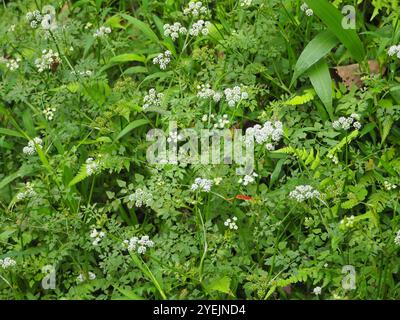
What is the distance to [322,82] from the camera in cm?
406

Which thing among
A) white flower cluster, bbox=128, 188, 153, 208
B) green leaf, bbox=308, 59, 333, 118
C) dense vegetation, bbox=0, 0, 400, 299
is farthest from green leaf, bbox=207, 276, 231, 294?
green leaf, bbox=308, 59, 333, 118

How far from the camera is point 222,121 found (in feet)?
12.4

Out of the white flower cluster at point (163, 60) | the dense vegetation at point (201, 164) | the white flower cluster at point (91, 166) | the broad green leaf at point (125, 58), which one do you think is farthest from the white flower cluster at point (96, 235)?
the broad green leaf at point (125, 58)

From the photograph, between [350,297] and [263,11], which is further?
[263,11]

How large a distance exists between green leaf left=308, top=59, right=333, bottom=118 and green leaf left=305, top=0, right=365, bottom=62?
6.8 inches

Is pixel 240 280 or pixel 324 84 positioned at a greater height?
pixel 324 84

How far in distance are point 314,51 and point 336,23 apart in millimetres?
192

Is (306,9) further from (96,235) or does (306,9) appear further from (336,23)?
(96,235)

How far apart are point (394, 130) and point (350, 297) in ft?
3.55

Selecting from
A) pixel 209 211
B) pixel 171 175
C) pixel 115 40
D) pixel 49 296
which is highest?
pixel 115 40
